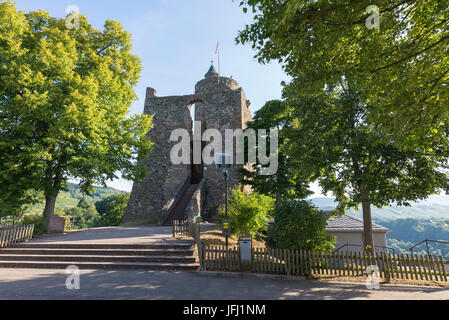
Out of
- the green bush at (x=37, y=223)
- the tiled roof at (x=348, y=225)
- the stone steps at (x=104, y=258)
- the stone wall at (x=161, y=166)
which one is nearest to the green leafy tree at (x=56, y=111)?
the green bush at (x=37, y=223)

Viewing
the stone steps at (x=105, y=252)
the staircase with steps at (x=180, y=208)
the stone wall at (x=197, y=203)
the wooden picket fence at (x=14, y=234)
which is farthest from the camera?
the staircase with steps at (x=180, y=208)

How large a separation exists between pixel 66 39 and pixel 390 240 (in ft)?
604

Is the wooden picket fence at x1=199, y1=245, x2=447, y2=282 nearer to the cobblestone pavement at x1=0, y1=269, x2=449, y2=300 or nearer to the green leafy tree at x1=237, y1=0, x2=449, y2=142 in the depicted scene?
the cobblestone pavement at x1=0, y1=269, x2=449, y2=300

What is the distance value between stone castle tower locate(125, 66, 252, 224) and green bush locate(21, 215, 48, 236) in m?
9.28

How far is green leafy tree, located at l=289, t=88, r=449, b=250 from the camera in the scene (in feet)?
28.8

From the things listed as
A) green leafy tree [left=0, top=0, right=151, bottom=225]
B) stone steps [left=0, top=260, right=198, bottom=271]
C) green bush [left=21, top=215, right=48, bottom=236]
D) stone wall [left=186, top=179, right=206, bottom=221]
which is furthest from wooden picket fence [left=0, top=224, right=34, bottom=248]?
stone wall [left=186, top=179, right=206, bottom=221]

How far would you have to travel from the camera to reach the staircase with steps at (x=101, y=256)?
8062mm

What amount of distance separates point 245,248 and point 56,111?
38.4ft

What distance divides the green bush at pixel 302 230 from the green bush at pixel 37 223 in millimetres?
13071

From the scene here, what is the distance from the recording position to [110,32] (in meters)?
15.3

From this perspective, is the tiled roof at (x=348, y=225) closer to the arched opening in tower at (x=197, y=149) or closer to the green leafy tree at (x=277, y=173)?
the green leafy tree at (x=277, y=173)

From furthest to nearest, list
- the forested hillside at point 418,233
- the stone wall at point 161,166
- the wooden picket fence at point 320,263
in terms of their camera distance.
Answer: the forested hillside at point 418,233 < the stone wall at point 161,166 < the wooden picket fence at point 320,263

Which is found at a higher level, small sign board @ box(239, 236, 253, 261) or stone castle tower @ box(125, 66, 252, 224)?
stone castle tower @ box(125, 66, 252, 224)
